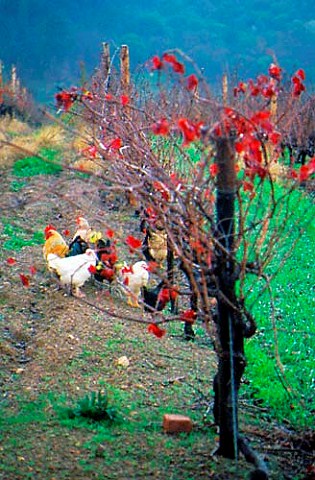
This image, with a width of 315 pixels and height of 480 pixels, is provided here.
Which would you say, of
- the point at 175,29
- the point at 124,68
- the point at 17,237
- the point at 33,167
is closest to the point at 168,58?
the point at 17,237

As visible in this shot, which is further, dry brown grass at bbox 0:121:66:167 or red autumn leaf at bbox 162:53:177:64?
dry brown grass at bbox 0:121:66:167

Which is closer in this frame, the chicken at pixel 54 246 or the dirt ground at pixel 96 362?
the dirt ground at pixel 96 362

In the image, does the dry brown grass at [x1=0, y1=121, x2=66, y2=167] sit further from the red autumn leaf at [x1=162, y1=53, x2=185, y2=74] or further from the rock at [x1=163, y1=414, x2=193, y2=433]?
the red autumn leaf at [x1=162, y1=53, x2=185, y2=74]

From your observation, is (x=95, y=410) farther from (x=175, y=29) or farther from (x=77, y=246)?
(x=175, y=29)

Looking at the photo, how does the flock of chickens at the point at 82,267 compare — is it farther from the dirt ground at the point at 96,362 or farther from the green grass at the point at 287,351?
the green grass at the point at 287,351

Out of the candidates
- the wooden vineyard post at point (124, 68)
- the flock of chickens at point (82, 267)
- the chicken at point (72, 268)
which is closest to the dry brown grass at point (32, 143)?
the wooden vineyard post at point (124, 68)

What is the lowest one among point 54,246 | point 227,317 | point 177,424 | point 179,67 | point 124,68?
point 177,424

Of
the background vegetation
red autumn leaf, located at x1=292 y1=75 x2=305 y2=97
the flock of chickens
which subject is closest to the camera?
red autumn leaf, located at x1=292 y1=75 x2=305 y2=97

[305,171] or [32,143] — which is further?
[32,143]

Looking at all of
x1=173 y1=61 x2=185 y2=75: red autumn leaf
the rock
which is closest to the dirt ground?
the rock

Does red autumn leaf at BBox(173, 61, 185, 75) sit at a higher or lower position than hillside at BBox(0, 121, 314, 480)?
higher

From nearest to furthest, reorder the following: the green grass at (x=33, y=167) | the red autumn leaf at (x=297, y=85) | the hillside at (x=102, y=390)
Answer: the red autumn leaf at (x=297, y=85), the hillside at (x=102, y=390), the green grass at (x=33, y=167)

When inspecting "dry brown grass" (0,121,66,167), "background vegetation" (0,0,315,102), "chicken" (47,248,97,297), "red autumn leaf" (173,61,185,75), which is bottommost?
"chicken" (47,248,97,297)

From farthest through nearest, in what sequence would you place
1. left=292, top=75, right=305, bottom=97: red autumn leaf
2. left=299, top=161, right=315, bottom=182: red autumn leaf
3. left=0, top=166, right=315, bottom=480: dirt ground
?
left=0, top=166, right=315, bottom=480: dirt ground
left=292, top=75, right=305, bottom=97: red autumn leaf
left=299, top=161, right=315, bottom=182: red autumn leaf
